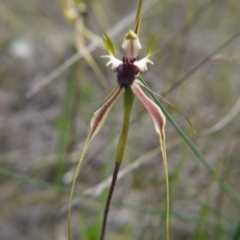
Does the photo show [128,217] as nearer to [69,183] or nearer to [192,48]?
[69,183]

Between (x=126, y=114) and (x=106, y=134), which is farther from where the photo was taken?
(x=106, y=134)

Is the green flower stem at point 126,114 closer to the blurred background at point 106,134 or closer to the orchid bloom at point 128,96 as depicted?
the orchid bloom at point 128,96

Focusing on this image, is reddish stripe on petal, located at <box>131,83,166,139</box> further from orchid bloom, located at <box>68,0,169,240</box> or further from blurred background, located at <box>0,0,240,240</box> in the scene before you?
blurred background, located at <box>0,0,240,240</box>

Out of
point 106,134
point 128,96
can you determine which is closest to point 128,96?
point 128,96

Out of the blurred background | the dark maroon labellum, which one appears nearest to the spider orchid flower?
the dark maroon labellum

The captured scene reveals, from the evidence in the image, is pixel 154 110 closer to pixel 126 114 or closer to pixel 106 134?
pixel 126 114

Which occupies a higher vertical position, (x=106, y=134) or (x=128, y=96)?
(x=106, y=134)

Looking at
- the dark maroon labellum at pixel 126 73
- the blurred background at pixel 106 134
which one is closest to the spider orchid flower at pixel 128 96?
the dark maroon labellum at pixel 126 73

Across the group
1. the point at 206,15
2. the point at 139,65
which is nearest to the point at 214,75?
the point at 206,15
